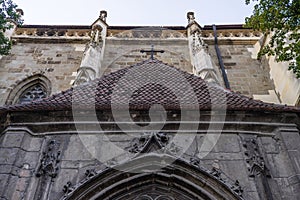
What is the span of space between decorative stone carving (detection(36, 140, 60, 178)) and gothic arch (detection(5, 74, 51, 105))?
18.9 ft

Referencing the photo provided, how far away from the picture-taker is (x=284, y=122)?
18.4 ft

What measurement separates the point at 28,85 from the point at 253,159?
28.2 feet

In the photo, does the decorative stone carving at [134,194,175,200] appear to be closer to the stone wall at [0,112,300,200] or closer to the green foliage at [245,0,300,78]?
Result: the stone wall at [0,112,300,200]

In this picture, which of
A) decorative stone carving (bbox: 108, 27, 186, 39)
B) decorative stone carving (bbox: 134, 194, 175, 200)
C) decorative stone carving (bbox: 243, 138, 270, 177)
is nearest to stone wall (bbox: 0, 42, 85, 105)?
decorative stone carving (bbox: 108, 27, 186, 39)

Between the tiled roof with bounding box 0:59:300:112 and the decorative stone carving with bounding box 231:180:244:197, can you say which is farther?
the tiled roof with bounding box 0:59:300:112

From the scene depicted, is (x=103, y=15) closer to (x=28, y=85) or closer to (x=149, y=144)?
(x=28, y=85)

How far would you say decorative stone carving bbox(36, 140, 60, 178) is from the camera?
15.6ft

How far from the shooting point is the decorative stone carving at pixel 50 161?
476 cm

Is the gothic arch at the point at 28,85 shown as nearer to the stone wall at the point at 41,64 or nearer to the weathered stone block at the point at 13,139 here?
the stone wall at the point at 41,64

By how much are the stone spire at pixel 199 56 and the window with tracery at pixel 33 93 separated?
17.8 ft

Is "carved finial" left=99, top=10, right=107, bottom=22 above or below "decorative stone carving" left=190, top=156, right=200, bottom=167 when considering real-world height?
above

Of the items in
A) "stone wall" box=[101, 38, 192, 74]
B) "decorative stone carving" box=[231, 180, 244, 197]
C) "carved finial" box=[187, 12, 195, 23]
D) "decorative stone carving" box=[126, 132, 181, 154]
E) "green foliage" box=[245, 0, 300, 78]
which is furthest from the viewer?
"carved finial" box=[187, 12, 195, 23]

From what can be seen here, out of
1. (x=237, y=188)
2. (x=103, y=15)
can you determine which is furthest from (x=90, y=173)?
(x=103, y=15)

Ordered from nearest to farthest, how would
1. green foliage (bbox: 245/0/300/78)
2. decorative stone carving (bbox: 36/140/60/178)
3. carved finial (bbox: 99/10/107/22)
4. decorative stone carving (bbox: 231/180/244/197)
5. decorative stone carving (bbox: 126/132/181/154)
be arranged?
1. decorative stone carving (bbox: 231/180/244/197)
2. decorative stone carving (bbox: 36/140/60/178)
3. decorative stone carving (bbox: 126/132/181/154)
4. green foliage (bbox: 245/0/300/78)
5. carved finial (bbox: 99/10/107/22)
